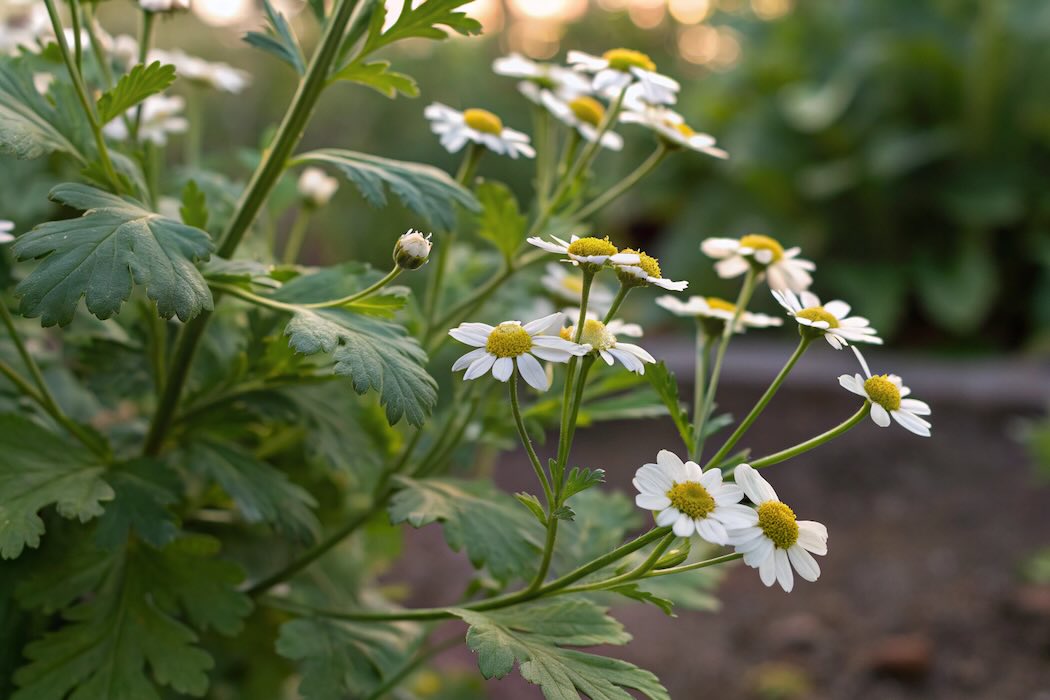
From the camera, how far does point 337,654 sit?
90 centimetres

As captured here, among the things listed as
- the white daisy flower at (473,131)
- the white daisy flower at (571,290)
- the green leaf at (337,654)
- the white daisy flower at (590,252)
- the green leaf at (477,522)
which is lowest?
the green leaf at (337,654)

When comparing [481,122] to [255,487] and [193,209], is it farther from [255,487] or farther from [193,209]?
[255,487]

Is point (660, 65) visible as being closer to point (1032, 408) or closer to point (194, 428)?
point (1032, 408)

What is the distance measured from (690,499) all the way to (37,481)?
526 mm


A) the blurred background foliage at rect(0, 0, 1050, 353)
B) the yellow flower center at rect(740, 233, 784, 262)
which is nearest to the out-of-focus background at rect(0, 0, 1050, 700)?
the blurred background foliage at rect(0, 0, 1050, 353)

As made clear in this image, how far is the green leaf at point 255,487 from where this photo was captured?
872mm

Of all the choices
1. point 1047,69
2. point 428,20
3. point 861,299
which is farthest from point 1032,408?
point 428,20

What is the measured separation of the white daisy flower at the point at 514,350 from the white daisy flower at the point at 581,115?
0.37 m

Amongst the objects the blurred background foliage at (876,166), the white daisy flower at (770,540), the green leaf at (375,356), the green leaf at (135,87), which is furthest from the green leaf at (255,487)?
the blurred background foliage at (876,166)

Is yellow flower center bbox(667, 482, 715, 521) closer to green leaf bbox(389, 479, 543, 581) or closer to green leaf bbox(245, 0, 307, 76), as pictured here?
green leaf bbox(389, 479, 543, 581)

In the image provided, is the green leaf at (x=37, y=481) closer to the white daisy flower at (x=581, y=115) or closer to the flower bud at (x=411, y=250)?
the flower bud at (x=411, y=250)

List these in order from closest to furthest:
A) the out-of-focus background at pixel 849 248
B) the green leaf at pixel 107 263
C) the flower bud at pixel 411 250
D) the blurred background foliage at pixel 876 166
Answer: the green leaf at pixel 107 263, the flower bud at pixel 411 250, the out-of-focus background at pixel 849 248, the blurred background foliage at pixel 876 166

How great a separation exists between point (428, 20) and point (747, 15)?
14.2 feet

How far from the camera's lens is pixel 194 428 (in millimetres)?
934
